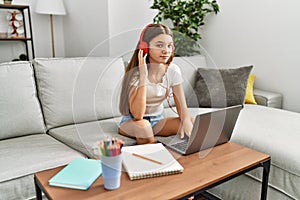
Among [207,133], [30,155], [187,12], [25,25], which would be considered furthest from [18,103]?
[25,25]

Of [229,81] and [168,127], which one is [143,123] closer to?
[168,127]

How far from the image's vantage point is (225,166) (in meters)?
1.12

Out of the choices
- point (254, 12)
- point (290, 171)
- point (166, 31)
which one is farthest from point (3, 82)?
point (254, 12)

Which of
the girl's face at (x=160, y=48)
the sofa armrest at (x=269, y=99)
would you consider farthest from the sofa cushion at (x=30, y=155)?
the sofa armrest at (x=269, y=99)

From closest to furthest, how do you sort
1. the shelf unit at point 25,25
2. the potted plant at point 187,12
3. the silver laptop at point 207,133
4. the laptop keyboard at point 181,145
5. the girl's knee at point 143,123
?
the silver laptop at point 207,133 → the laptop keyboard at point 181,145 → the girl's knee at point 143,123 → the potted plant at point 187,12 → the shelf unit at point 25,25

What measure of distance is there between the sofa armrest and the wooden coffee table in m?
1.01

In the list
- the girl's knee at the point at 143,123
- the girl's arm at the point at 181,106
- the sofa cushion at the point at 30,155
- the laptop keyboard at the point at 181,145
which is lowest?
the sofa cushion at the point at 30,155

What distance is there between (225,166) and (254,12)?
1686 millimetres

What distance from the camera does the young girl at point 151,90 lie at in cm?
118

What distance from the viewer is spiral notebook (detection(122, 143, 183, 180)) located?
1.02m

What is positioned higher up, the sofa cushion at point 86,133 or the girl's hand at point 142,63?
the girl's hand at point 142,63

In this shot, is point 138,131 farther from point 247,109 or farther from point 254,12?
point 254,12

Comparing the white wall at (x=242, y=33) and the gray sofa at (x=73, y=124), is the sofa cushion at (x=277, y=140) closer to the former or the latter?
the gray sofa at (x=73, y=124)

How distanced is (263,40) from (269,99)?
0.52 metres
